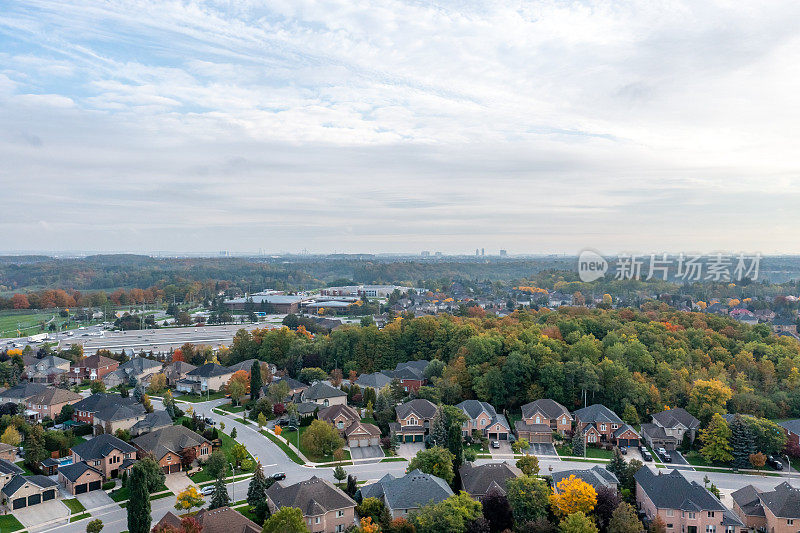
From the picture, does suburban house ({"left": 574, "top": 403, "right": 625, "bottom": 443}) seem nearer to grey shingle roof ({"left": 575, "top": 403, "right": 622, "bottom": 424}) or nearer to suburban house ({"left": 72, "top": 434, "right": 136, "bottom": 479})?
grey shingle roof ({"left": 575, "top": 403, "right": 622, "bottom": 424})

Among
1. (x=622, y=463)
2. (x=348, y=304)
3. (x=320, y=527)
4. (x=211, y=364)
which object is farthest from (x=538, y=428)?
(x=348, y=304)

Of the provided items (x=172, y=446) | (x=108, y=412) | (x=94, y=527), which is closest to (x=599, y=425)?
(x=172, y=446)

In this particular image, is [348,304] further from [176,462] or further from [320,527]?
[320,527]

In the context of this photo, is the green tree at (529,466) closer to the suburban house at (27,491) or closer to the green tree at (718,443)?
the green tree at (718,443)

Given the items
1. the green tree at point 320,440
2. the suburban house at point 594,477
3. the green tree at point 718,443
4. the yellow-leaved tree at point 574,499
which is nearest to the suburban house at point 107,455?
the green tree at point 320,440

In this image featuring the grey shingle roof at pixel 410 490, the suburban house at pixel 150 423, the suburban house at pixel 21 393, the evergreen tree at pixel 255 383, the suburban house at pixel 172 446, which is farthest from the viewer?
the evergreen tree at pixel 255 383

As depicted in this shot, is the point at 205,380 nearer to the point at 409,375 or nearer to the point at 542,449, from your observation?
the point at 409,375
